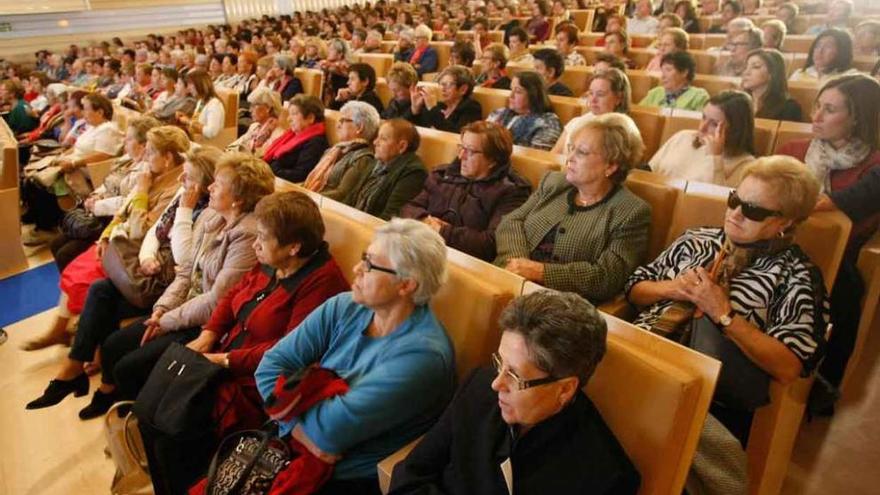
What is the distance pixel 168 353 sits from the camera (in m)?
1.63

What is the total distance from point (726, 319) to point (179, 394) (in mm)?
1400

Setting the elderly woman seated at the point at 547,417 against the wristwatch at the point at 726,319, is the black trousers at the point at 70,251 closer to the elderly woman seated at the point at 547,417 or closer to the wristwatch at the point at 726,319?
the elderly woman seated at the point at 547,417

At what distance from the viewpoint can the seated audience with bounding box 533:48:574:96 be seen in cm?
350

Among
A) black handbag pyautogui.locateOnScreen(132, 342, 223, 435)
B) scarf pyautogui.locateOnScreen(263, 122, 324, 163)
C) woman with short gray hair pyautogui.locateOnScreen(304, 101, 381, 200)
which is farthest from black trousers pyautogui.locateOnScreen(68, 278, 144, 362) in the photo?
scarf pyautogui.locateOnScreen(263, 122, 324, 163)

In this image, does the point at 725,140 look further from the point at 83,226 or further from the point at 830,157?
the point at 83,226

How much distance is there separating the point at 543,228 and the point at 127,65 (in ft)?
21.3

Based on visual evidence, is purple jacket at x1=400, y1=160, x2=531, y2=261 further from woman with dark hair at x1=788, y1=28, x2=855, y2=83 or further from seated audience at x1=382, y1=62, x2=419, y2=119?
woman with dark hair at x1=788, y1=28, x2=855, y2=83

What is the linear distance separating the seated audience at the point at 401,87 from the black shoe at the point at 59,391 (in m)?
2.19

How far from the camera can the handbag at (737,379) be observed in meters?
1.28

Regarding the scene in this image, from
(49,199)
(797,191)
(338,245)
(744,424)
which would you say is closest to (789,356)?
(744,424)

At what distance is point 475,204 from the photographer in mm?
2121

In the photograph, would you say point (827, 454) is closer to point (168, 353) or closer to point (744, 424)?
point (744, 424)

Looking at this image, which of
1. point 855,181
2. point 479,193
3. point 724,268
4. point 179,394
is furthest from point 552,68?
point 179,394

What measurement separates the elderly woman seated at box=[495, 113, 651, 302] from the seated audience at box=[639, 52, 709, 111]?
54.4 inches
